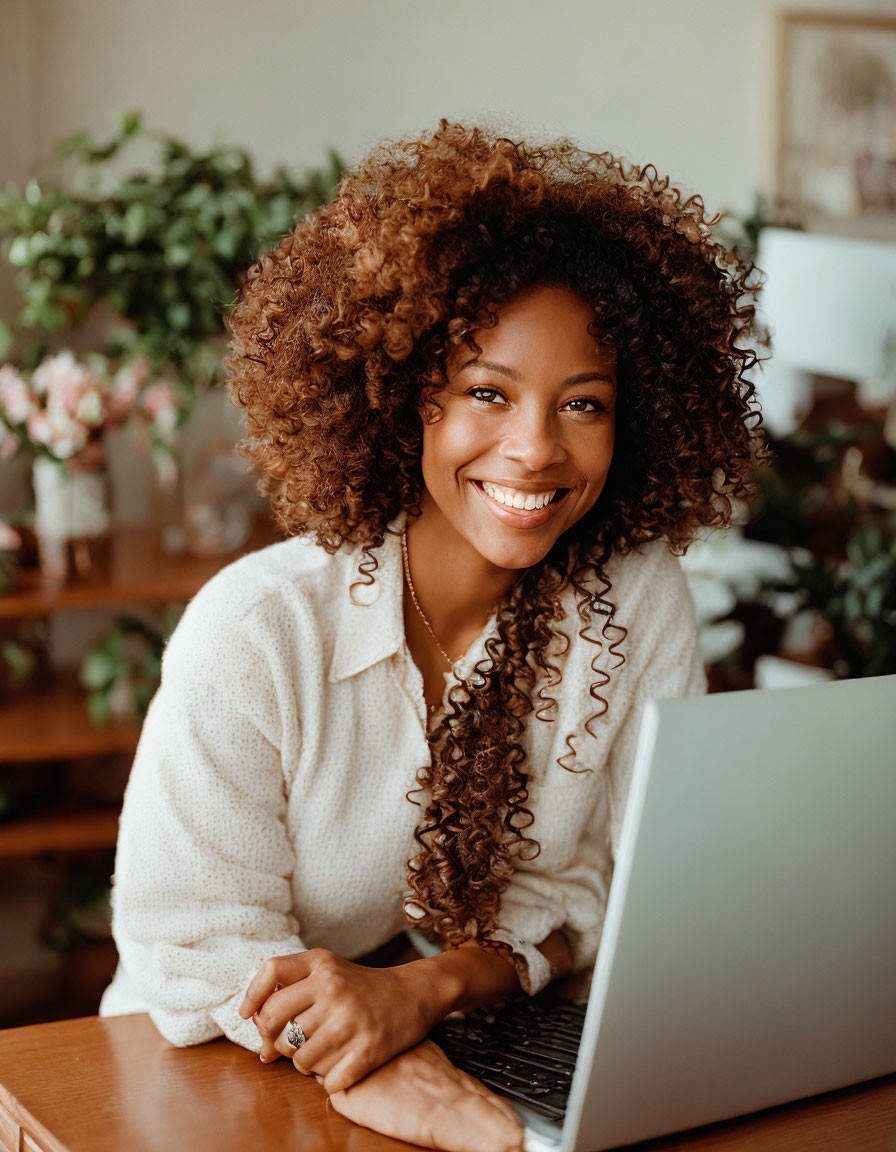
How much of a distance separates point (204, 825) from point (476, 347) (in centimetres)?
50

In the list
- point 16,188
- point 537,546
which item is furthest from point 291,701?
point 16,188

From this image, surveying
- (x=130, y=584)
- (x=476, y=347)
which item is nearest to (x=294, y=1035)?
(x=476, y=347)

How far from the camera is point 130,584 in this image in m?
2.27

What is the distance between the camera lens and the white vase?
2.29m

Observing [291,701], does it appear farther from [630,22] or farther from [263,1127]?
[630,22]

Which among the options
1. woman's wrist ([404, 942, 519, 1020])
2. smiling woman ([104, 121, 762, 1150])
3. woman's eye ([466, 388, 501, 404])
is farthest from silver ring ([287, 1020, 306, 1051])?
woman's eye ([466, 388, 501, 404])

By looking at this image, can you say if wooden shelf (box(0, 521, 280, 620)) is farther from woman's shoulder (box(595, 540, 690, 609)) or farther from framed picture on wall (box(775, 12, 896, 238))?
framed picture on wall (box(775, 12, 896, 238))

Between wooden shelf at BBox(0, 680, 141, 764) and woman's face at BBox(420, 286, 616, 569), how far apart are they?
47.5 inches

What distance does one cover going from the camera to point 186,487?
2611 mm

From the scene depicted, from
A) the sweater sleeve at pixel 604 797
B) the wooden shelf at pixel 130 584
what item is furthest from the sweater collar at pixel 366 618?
the wooden shelf at pixel 130 584

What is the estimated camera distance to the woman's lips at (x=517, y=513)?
1.24 metres

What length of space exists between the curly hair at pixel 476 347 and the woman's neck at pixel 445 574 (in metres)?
0.03

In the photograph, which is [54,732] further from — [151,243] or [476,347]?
[476,347]

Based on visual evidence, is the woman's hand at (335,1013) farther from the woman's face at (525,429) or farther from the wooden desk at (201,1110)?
the woman's face at (525,429)
